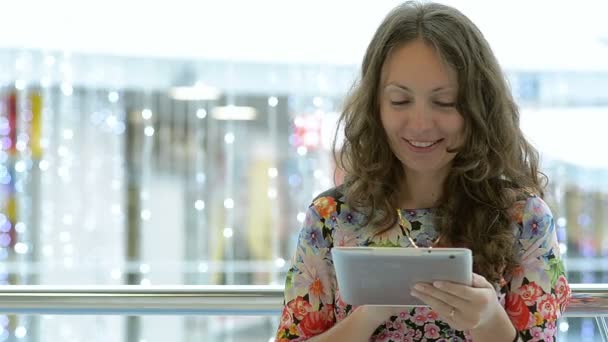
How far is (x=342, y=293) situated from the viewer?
1.27 metres

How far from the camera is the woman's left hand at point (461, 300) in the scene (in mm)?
1193

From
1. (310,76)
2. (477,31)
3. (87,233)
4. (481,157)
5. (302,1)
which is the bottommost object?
(87,233)

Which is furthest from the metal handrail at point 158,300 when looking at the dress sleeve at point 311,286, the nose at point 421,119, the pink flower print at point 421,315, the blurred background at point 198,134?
the blurred background at point 198,134

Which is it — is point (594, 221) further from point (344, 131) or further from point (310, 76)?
point (344, 131)

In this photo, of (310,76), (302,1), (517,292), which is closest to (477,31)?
(517,292)

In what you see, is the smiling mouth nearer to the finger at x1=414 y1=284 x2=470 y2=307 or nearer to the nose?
the nose

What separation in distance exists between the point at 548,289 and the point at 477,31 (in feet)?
1.38

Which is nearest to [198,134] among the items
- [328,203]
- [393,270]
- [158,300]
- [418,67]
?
[158,300]

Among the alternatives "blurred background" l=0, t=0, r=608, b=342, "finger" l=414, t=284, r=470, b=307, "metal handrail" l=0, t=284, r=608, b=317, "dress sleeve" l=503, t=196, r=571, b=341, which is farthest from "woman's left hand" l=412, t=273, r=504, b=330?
"blurred background" l=0, t=0, r=608, b=342

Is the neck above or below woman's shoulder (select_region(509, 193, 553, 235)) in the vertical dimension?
above

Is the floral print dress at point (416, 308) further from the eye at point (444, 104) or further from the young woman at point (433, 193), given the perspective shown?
the eye at point (444, 104)

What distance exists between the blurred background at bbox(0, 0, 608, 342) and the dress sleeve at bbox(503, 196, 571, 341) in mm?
4952

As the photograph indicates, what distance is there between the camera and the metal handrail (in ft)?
6.32

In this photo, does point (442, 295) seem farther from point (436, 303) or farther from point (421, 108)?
point (421, 108)
